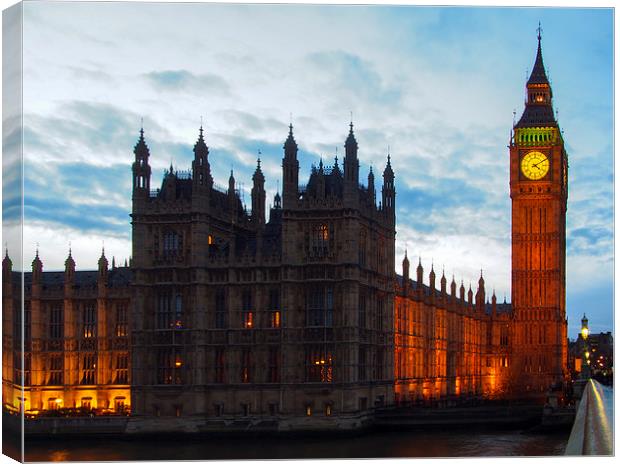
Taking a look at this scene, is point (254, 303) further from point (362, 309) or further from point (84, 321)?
point (84, 321)

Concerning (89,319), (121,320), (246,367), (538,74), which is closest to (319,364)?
(246,367)

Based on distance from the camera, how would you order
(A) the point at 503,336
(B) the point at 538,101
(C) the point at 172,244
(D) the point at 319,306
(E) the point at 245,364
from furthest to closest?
(A) the point at 503,336, (B) the point at 538,101, (C) the point at 172,244, (E) the point at 245,364, (D) the point at 319,306

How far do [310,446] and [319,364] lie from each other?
7695 millimetres

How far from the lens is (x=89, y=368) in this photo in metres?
78.8

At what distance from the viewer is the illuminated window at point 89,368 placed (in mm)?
78562

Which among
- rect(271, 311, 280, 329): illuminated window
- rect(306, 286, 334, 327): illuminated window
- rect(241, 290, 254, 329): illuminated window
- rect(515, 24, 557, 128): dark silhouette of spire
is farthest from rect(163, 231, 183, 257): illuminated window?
rect(515, 24, 557, 128): dark silhouette of spire

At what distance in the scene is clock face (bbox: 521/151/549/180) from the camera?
129m

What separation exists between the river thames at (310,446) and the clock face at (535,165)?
61968mm

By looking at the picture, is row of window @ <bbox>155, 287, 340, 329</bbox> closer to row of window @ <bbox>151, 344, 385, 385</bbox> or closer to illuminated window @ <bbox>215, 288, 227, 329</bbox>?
illuminated window @ <bbox>215, 288, 227, 329</bbox>

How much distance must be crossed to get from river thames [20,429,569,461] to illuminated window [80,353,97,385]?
12.0 meters

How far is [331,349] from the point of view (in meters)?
70.1

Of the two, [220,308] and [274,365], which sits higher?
[220,308]

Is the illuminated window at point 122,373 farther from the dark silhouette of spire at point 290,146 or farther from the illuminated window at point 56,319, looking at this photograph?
the dark silhouette of spire at point 290,146

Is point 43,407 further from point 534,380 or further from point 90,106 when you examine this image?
point 534,380
